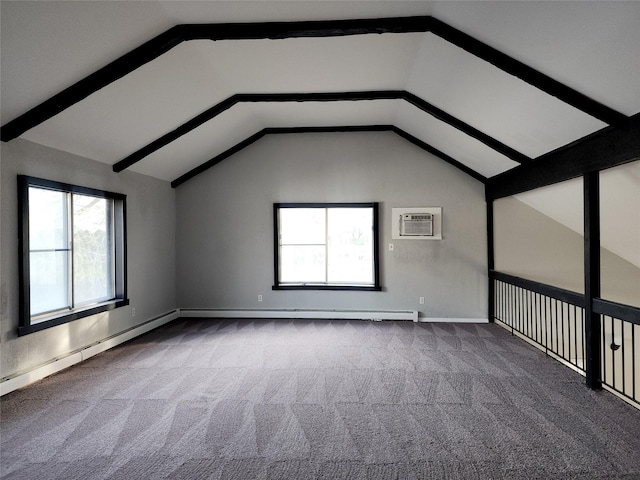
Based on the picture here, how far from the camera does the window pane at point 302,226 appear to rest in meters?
6.66

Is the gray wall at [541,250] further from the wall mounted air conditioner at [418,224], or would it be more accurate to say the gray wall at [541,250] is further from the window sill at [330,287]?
the window sill at [330,287]

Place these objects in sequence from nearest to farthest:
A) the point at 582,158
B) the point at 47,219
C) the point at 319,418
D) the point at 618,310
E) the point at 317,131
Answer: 1. the point at 319,418
2. the point at 618,310
3. the point at 582,158
4. the point at 47,219
5. the point at 317,131

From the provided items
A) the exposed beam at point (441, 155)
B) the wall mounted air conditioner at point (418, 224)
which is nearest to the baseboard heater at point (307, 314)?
the wall mounted air conditioner at point (418, 224)

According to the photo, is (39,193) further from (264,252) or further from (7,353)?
(264,252)

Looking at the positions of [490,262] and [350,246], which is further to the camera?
[350,246]

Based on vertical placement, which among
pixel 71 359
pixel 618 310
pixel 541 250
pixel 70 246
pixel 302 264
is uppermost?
pixel 70 246

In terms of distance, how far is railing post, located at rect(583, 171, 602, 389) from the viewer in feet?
11.6

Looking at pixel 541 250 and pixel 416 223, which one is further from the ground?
pixel 416 223

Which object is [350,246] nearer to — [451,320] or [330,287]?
[330,287]

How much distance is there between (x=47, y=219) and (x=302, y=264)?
149 inches

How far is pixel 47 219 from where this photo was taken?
13.6 feet

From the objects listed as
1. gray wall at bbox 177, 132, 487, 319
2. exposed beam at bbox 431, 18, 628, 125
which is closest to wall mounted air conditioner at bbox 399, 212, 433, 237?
gray wall at bbox 177, 132, 487, 319

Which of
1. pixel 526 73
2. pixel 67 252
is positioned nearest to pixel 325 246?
pixel 67 252

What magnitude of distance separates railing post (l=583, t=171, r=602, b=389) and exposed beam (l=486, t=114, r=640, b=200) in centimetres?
19
